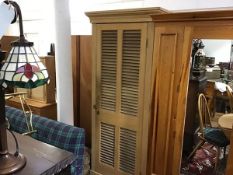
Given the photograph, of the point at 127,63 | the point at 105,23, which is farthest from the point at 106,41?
the point at 127,63

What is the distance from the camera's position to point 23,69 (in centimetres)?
87

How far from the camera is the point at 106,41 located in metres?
2.11

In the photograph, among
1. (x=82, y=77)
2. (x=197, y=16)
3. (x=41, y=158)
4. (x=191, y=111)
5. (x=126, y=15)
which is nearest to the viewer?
(x=41, y=158)

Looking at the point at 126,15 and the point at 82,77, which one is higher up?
the point at 126,15

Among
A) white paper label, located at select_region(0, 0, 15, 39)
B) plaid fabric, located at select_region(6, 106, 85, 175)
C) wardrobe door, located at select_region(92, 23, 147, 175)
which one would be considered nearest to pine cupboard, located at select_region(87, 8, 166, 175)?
wardrobe door, located at select_region(92, 23, 147, 175)

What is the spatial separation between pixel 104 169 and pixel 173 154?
2.85 feet

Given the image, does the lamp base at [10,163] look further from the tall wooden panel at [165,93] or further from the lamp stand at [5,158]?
the tall wooden panel at [165,93]

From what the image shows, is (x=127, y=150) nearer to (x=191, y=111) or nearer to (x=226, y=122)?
(x=191, y=111)

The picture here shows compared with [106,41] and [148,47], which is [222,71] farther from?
[106,41]

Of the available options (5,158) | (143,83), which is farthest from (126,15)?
(5,158)

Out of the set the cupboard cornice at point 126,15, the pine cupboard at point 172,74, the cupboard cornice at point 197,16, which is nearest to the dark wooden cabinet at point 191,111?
the pine cupboard at point 172,74

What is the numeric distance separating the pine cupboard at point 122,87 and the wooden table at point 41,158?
960mm

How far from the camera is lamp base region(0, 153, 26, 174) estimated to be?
1.01 metres

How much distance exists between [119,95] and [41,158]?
110 centimetres
